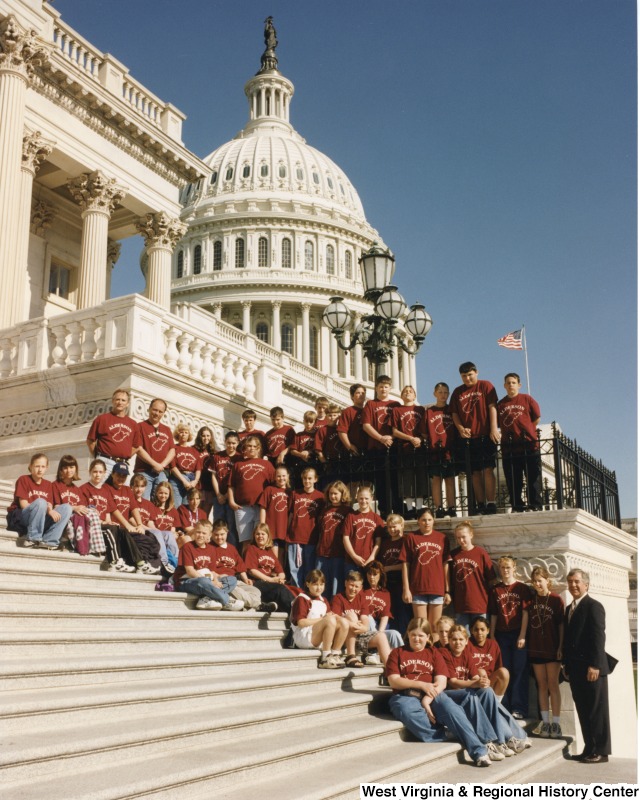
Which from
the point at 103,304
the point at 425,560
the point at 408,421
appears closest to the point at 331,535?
the point at 425,560

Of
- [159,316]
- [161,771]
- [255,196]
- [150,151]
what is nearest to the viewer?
[161,771]

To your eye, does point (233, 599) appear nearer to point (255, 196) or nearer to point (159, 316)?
point (159, 316)

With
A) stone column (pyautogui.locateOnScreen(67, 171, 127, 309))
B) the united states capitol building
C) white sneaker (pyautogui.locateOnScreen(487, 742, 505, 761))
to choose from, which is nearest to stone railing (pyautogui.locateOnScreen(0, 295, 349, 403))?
the united states capitol building

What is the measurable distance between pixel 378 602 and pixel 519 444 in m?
2.43

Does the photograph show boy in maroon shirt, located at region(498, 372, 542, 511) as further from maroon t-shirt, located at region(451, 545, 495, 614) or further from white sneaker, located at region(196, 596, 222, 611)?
white sneaker, located at region(196, 596, 222, 611)

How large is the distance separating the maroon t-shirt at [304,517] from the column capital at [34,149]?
15.0 meters

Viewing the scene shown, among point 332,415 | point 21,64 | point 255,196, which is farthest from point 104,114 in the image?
point 255,196

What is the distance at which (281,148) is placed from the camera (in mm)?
95500

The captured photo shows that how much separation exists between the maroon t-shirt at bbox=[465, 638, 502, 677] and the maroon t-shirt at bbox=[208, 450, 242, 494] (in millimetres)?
4048

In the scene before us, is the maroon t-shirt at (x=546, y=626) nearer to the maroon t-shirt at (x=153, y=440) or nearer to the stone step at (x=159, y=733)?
the stone step at (x=159, y=733)

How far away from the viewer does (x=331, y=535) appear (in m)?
9.91

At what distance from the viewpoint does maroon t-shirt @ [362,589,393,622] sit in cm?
903

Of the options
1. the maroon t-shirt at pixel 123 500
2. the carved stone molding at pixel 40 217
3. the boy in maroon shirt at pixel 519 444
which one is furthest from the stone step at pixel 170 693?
the carved stone molding at pixel 40 217

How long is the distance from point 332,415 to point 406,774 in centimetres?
646
